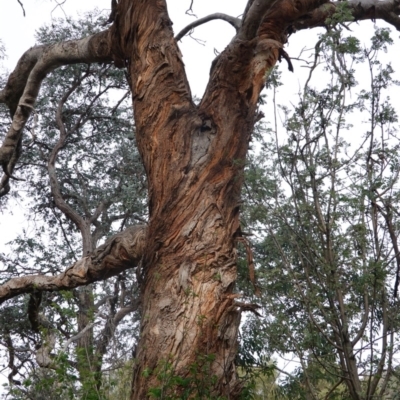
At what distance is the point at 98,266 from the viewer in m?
6.29

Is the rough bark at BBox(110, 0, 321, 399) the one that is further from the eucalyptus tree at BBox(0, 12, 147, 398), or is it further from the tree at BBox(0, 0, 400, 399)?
the eucalyptus tree at BBox(0, 12, 147, 398)

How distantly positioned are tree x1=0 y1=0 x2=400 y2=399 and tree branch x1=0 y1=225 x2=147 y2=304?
0.01 meters

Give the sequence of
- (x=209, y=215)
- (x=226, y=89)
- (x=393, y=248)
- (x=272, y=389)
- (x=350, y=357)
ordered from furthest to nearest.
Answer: (x=272, y=389), (x=226, y=89), (x=209, y=215), (x=393, y=248), (x=350, y=357)

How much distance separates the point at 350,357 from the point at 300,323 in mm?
1039

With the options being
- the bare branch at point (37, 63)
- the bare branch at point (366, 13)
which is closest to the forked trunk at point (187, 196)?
the bare branch at point (37, 63)

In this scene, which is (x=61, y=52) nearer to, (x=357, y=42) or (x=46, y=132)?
(x=357, y=42)

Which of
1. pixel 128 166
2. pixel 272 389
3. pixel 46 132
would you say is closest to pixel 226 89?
pixel 272 389

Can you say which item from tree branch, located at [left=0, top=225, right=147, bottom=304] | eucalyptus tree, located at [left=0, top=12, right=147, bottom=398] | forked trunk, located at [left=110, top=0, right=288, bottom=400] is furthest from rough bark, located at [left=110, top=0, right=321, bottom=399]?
eucalyptus tree, located at [left=0, top=12, right=147, bottom=398]

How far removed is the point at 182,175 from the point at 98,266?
1.32 meters

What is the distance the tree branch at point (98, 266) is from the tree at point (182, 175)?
0.01m

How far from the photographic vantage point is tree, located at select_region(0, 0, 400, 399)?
482 centimetres

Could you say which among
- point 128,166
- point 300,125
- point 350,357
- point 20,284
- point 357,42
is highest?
point 128,166

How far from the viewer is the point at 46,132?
11766 mm

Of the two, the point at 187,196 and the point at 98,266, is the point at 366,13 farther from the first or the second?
the point at 98,266
